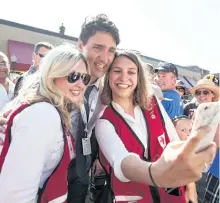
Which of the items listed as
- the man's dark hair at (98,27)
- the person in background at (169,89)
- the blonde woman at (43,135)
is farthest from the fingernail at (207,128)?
the person in background at (169,89)

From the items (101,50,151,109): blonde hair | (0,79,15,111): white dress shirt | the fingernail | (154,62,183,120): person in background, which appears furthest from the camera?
(154,62,183,120): person in background

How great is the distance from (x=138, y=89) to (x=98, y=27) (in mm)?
626

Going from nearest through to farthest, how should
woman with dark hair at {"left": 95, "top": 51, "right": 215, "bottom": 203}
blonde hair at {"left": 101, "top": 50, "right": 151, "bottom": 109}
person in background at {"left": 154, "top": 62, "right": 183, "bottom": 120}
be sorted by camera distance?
1. woman with dark hair at {"left": 95, "top": 51, "right": 215, "bottom": 203}
2. blonde hair at {"left": 101, "top": 50, "right": 151, "bottom": 109}
3. person in background at {"left": 154, "top": 62, "right": 183, "bottom": 120}

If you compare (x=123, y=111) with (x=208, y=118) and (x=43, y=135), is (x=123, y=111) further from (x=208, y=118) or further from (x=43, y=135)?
(x=208, y=118)

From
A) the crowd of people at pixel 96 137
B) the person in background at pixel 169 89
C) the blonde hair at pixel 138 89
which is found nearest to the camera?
the crowd of people at pixel 96 137

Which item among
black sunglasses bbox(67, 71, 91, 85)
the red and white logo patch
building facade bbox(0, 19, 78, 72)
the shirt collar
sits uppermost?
building facade bbox(0, 19, 78, 72)

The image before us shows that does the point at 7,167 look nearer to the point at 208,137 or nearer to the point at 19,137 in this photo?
the point at 19,137

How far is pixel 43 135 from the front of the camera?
125 cm

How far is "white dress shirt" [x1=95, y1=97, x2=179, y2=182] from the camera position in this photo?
1.36m

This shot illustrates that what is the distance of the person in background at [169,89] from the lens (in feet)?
10.1

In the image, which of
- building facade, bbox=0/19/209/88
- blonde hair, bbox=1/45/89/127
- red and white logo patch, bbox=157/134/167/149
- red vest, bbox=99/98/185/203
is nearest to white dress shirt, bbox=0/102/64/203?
blonde hair, bbox=1/45/89/127

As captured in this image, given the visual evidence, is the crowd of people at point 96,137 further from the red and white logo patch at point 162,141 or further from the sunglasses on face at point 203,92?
the sunglasses on face at point 203,92

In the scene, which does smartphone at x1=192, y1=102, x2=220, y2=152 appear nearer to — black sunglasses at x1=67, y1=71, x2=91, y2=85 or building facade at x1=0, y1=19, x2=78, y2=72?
black sunglasses at x1=67, y1=71, x2=91, y2=85

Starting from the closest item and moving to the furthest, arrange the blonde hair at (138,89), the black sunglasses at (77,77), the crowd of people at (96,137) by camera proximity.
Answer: the crowd of people at (96,137), the black sunglasses at (77,77), the blonde hair at (138,89)
